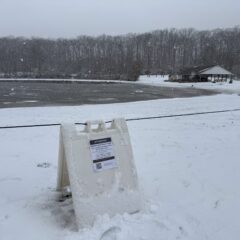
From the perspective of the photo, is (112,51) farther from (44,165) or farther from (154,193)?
(154,193)

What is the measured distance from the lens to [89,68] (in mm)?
169750

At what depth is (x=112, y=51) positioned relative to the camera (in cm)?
17700

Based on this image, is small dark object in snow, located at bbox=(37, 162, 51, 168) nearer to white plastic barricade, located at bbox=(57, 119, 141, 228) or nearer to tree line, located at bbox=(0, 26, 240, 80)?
white plastic barricade, located at bbox=(57, 119, 141, 228)

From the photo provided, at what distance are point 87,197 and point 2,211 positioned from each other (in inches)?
46.3

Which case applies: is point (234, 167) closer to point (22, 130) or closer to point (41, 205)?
point (41, 205)

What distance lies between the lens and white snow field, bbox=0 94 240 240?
452 centimetres

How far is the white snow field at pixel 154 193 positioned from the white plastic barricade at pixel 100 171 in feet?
0.53

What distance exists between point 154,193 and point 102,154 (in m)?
1.20

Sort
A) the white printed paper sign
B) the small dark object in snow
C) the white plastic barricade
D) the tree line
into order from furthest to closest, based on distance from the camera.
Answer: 1. the tree line
2. the small dark object in snow
3. the white printed paper sign
4. the white plastic barricade

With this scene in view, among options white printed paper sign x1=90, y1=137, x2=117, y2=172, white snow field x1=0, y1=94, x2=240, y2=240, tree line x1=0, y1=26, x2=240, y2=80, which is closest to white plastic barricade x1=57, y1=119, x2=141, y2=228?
white printed paper sign x1=90, y1=137, x2=117, y2=172

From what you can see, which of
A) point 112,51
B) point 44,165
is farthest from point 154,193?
point 112,51

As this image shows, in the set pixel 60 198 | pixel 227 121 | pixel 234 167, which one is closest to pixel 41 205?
pixel 60 198

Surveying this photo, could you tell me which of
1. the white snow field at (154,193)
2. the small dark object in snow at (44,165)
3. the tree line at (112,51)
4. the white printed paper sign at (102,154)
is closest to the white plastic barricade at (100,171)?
the white printed paper sign at (102,154)

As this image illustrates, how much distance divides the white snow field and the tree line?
145 meters
